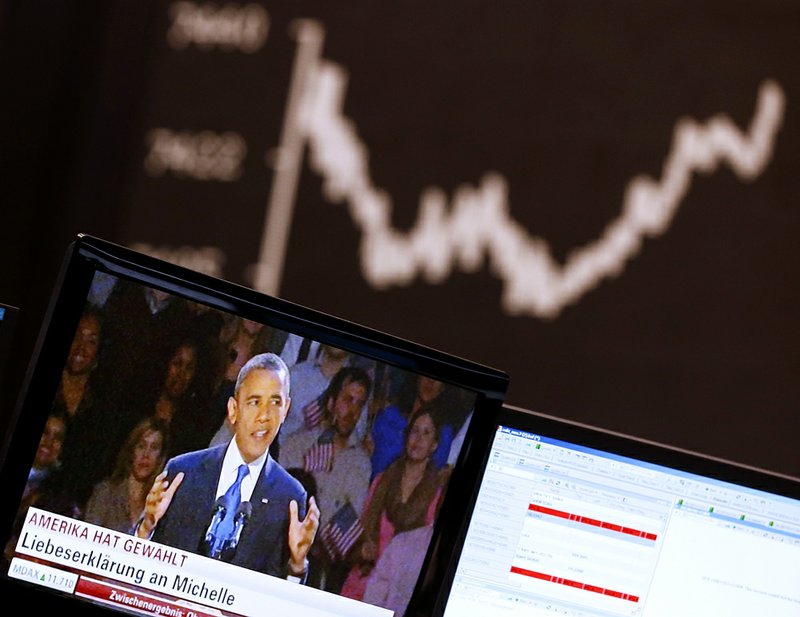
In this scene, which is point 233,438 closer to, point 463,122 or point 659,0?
point 463,122

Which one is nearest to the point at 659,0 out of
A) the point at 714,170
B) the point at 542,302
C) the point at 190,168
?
the point at 714,170

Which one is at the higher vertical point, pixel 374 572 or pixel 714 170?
pixel 714 170

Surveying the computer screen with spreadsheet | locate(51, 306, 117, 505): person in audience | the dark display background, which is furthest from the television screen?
the dark display background

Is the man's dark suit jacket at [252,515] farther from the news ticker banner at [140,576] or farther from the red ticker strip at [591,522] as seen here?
the red ticker strip at [591,522]

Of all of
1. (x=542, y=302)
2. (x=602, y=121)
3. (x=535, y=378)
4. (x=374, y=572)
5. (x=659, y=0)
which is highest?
(x=659, y=0)

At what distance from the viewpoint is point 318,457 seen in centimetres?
73

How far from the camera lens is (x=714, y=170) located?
2342 millimetres

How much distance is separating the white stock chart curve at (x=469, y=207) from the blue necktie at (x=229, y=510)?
1.65 m

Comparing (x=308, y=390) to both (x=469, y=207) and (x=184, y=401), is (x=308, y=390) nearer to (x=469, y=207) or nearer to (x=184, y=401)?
(x=184, y=401)

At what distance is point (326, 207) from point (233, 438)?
1695mm

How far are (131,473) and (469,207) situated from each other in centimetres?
172

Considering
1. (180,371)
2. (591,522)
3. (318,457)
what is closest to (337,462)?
(318,457)

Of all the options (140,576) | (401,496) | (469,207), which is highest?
(469,207)

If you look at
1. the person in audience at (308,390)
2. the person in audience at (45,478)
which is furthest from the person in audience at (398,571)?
the person in audience at (45,478)
